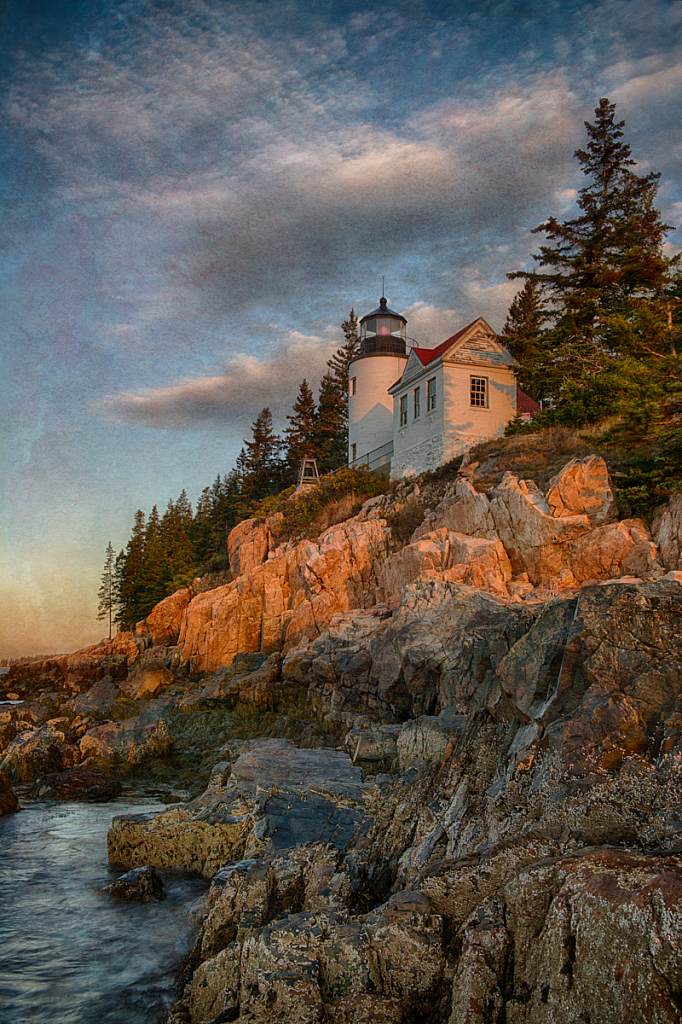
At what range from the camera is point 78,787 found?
53.4 ft

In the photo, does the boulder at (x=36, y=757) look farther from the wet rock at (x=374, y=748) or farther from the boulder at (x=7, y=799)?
the wet rock at (x=374, y=748)

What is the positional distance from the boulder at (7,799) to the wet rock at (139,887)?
5.54 metres

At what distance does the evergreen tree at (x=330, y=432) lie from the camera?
5041 cm

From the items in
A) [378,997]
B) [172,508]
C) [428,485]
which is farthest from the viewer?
[172,508]

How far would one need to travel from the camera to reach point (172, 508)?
72375 mm

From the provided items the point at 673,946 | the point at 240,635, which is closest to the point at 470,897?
the point at 673,946

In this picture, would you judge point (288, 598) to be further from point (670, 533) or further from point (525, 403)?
point (670, 533)

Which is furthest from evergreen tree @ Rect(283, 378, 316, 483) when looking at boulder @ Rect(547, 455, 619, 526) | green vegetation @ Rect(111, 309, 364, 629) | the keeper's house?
boulder @ Rect(547, 455, 619, 526)

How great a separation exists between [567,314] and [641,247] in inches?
144

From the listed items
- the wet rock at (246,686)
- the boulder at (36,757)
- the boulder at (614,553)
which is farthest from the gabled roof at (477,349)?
the boulder at (36,757)

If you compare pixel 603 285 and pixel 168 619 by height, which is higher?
pixel 603 285

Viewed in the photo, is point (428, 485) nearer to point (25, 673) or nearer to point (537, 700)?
point (537, 700)

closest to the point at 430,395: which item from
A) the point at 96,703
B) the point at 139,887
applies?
the point at 96,703

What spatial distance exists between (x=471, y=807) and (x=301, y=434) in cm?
4752
